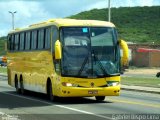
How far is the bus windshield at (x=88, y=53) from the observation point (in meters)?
22.3

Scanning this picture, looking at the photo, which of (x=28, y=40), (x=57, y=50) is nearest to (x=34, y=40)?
(x=28, y=40)

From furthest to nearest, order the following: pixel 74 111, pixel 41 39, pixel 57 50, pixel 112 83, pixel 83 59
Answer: pixel 41 39
pixel 112 83
pixel 83 59
pixel 57 50
pixel 74 111

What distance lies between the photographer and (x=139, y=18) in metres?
147

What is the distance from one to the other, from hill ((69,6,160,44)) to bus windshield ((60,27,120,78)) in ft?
294

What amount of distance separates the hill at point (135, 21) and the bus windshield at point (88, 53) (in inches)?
3523

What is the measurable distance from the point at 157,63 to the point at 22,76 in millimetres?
50858

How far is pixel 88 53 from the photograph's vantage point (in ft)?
73.6

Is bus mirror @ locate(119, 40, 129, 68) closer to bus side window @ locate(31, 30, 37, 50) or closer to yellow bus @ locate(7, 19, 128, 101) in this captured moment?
yellow bus @ locate(7, 19, 128, 101)

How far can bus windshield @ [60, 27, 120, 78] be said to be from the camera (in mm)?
22266

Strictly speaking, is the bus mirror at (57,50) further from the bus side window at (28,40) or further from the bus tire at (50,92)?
the bus side window at (28,40)

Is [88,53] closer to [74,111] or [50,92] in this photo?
[50,92]

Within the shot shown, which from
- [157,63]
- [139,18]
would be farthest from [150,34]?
[157,63]

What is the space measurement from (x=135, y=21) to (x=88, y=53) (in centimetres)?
12228

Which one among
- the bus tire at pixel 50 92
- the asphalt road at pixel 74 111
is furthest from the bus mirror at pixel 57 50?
the bus tire at pixel 50 92
